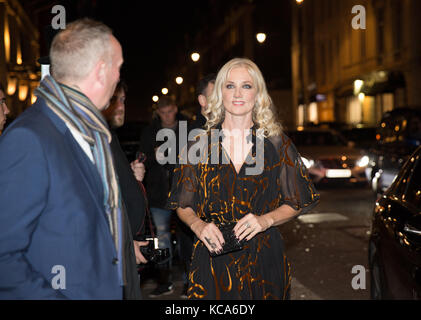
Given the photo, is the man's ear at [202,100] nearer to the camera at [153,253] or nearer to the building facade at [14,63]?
the camera at [153,253]

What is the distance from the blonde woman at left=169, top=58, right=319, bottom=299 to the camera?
3199 millimetres

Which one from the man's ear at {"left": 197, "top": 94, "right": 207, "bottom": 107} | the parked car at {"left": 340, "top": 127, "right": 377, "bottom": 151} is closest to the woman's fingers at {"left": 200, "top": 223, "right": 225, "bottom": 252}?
the man's ear at {"left": 197, "top": 94, "right": 207, "bottom": 107}

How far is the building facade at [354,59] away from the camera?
2648cm

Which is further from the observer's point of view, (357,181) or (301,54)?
(301,54)

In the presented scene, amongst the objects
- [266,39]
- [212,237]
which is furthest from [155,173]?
[266,39]

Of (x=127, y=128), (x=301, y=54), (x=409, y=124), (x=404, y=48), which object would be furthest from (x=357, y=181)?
(x=301, y=54)

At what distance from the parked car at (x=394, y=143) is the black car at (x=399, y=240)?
→ 473cm

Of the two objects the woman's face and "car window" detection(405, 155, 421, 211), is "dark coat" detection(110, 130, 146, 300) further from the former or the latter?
"car window" detection(405, 155, 421, 211)

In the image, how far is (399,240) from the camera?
142 inches

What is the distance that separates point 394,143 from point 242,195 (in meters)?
7.73

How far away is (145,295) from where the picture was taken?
20.4ft

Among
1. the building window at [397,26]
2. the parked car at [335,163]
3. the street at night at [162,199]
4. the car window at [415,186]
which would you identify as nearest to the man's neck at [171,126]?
the street at night at [162,199]

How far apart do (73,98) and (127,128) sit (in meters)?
9.47

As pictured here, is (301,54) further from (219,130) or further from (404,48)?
(219,130)
